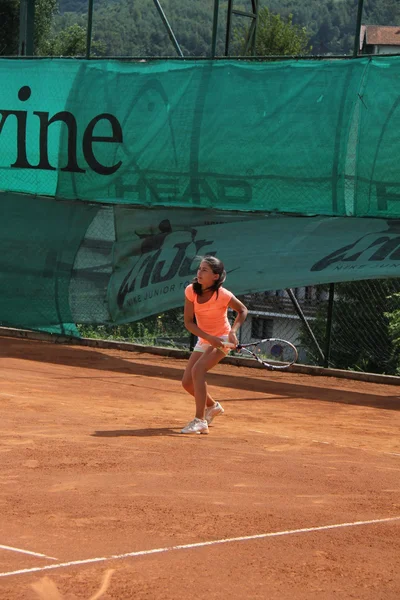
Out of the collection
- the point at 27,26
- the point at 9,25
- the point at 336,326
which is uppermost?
the point at 9,25

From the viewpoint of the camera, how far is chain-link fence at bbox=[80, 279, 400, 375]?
63.6 ft

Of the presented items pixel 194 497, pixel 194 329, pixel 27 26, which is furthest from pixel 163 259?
pixel 194 497

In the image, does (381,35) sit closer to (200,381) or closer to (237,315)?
(237,315)

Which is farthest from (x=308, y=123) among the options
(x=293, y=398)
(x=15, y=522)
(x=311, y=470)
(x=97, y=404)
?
(x=15, y=522)

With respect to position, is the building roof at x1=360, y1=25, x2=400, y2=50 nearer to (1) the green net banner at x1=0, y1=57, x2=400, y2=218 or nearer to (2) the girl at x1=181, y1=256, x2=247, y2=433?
(1) the green net banner at x1=0, y1=57, x2=400, y2=218

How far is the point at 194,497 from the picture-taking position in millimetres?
6922

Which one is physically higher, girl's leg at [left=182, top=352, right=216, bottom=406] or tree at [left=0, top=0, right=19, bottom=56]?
tree at [left=0, top=0, right=19, bottom=56]

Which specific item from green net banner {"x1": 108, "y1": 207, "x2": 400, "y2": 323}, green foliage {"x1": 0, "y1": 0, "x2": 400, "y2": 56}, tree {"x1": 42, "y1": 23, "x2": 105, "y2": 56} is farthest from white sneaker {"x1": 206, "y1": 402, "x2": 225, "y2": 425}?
green foliage {"x1": 0, "y1": 0, "x2": 400, "y2": 56}

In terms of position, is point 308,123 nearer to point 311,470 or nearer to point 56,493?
point 311,470

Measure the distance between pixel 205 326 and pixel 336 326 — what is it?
15575 millimetres

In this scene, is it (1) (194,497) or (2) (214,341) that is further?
(2) (214,341)

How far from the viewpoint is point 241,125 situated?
47.1 ft

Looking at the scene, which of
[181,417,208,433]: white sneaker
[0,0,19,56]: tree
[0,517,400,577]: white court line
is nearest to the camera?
[0,517,400,577]: white court line

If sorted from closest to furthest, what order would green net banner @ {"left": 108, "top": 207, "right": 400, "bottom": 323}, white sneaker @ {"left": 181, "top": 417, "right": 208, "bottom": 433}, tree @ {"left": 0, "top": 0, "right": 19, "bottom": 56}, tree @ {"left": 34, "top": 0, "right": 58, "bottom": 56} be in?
white sneaker @ {"left": 181, "top": 417, "right": 208, "bottom": 433}, green net banner @ {"left": 108, "top": 207, "right": 400, "bottom": 323}, tree @ {"left": 0, "top": 0, "right": 19, "bottom": 56}, tree @ {"left": 34, "top": 0, "right": 58, "bottom": 56}
